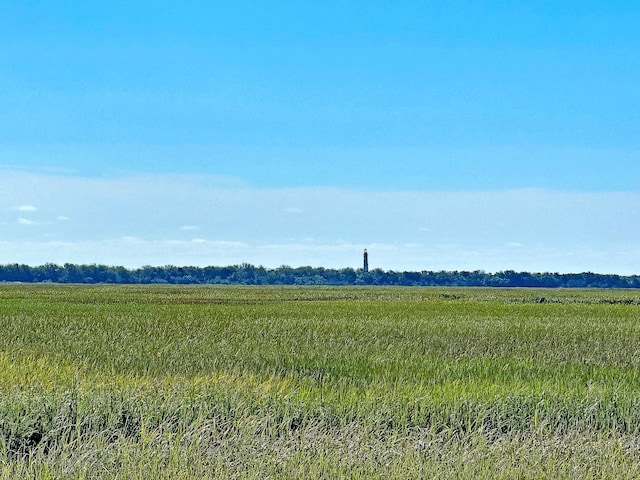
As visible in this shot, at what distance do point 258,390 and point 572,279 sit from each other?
178m

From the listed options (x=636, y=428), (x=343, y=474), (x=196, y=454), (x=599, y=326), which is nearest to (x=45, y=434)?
(x=196, y=454)

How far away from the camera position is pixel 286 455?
7.64m

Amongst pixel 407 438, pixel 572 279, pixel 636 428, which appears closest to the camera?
pixel 407 438

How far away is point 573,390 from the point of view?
12.1m

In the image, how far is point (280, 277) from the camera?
184375mm

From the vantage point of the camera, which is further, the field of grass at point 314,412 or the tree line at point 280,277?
the tree line at point 280,277

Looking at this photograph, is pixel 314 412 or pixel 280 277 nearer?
pixel 314 412

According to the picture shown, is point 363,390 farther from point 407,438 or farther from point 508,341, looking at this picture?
point 508,341

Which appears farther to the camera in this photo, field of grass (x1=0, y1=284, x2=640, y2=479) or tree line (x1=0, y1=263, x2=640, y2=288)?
tree line (x1=0, y1=263, x2=640, y2=288)

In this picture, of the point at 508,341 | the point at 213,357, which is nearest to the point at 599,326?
the point at 508,341

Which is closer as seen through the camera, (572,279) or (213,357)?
(213,357)

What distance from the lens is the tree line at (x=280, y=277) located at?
171 metres

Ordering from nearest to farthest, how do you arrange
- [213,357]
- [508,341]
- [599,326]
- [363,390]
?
[363,390] < [213,357] < [508,341] < [599,326]

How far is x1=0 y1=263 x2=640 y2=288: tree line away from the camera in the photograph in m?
171
